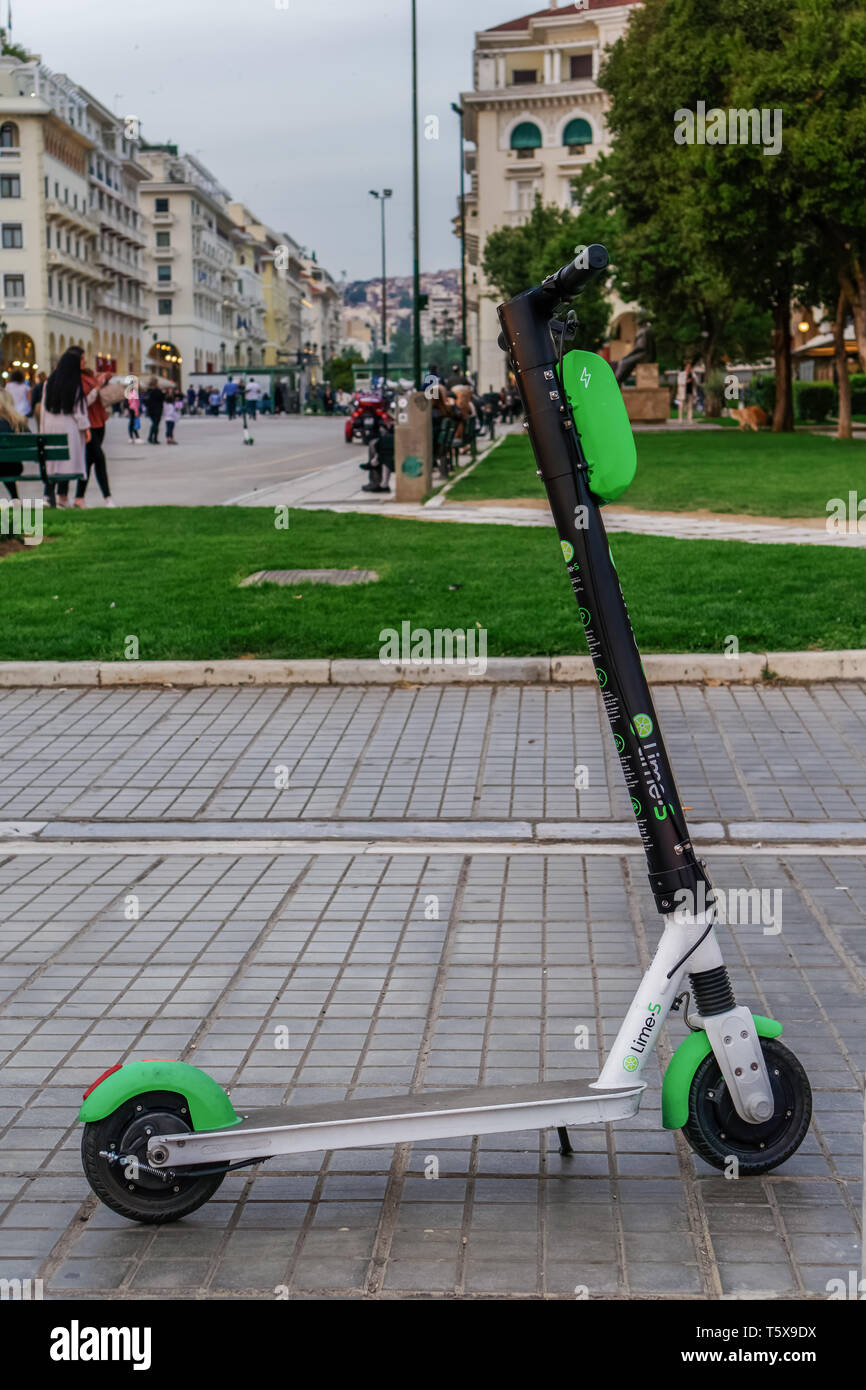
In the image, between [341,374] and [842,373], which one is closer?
[842,373]

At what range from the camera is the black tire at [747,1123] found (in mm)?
3354

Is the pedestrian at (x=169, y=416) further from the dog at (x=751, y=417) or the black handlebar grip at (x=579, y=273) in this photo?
the black handlebar grip at (x=579, y=273)

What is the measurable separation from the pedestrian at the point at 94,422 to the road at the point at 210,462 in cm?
61

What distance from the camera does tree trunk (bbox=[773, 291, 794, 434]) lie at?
44062 millimetres

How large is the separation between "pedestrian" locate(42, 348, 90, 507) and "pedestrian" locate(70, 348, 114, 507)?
0.35ft

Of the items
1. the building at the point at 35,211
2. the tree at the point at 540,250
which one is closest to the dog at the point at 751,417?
the tree at the point at 540,250

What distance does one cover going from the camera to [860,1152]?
142 inches

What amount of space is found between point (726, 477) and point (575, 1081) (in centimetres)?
2132

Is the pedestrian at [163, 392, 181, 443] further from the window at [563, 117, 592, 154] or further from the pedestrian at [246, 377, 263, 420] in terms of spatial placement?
the window at [563, 117, 592, 154]

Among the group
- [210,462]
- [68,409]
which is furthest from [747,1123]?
[210,462]

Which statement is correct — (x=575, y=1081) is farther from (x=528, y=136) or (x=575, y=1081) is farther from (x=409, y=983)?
(x=528, y=136)

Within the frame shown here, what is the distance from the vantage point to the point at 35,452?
60.1 feet
